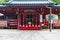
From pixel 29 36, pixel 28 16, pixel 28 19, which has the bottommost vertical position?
pixel 28 19

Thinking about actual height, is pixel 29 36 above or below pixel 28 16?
above

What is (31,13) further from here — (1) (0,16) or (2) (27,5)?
(1) (0,16)

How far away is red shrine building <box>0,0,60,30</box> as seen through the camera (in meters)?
27.2

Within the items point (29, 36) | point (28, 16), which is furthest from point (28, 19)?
point (29, 36)

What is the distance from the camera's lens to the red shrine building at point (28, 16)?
1070 inches

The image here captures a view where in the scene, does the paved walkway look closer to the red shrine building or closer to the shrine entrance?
the red shrine building

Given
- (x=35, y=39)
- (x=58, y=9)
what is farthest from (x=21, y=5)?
(x=35, y=39)

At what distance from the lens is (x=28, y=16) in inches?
1142

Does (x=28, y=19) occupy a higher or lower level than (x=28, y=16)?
lower

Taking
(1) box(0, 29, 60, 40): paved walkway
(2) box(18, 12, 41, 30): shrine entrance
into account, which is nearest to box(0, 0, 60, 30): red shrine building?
(2) box(18, 12, 41, 30): shrine entrance

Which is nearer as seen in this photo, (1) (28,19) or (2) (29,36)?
(2) (29,36)

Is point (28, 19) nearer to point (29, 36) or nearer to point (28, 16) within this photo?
point (28, 16)

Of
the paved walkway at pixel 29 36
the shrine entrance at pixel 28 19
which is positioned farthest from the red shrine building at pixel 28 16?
the paved walkway at pixel 29 36

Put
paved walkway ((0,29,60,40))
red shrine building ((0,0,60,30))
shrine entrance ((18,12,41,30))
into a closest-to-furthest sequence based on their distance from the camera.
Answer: paved walkway ((0,29,60,40))
red shrine building ((0,0,60,30))
shrine entrance ((18,12,41,30))
